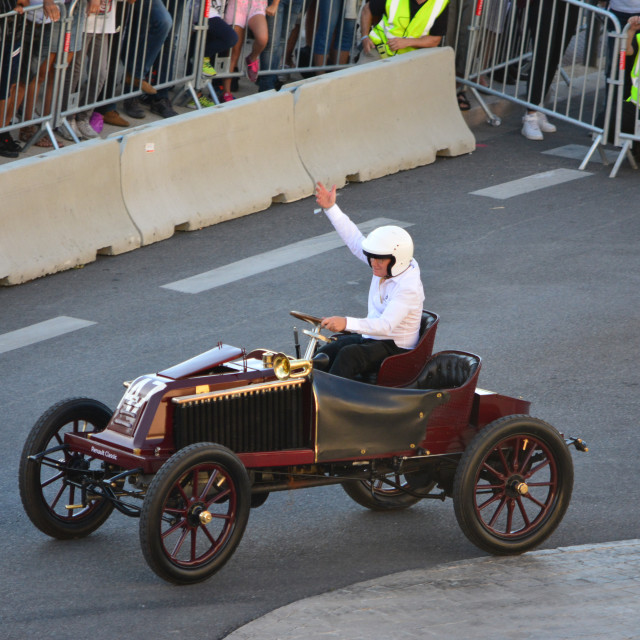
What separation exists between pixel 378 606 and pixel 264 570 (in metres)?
0.71

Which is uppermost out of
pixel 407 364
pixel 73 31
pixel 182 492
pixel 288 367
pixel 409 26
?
pixel 73 31

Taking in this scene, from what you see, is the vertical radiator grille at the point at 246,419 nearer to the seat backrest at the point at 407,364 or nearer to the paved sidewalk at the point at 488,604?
the seat backrest at the point at 407,364

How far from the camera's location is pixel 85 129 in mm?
13047

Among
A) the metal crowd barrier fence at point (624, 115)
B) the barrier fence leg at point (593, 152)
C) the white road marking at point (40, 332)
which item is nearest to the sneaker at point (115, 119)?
the white road marking at point (40, 332)

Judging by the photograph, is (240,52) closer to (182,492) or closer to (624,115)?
(624,115)

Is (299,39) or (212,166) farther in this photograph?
(299,39)

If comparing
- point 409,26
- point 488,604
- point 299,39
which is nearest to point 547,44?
point 409,26

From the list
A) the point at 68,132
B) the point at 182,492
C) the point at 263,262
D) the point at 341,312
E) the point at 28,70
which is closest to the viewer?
the point at 182,492

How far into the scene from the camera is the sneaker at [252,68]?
14.5 meters

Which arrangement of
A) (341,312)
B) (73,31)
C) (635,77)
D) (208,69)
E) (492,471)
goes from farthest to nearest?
1. (208,69)
2. (635,77)
3. (73,31)
4. (341,312)
5. (492,471)

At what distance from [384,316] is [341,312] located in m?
3.17

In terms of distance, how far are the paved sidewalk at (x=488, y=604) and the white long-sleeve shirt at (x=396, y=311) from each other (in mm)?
1230

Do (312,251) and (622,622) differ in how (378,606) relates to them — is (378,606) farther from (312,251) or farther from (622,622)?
(312,251)

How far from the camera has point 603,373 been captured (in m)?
9.03
